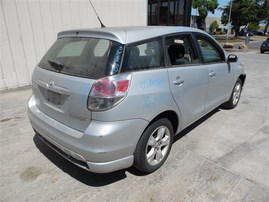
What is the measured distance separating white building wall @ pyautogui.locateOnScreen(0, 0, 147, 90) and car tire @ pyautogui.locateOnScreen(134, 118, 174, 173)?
519 cm

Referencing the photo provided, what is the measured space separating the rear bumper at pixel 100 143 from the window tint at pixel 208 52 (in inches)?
67.8

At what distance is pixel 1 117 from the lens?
4.44 m

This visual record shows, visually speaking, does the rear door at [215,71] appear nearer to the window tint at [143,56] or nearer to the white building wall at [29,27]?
the window tint at [143,56]

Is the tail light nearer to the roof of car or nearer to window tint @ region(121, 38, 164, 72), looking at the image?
window tint @ region(121, 38, 164, 72)

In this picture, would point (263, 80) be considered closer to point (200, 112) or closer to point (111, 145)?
→ point (200, 112)

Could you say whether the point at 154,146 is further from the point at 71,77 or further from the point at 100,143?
the point at 71,77

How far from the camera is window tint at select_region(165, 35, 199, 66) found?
2.81 m

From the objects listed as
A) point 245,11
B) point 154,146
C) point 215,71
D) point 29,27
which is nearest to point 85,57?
point 154,146

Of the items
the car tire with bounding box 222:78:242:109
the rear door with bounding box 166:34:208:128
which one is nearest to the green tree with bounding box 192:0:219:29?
the car tire with bounding box 222:78:242:109

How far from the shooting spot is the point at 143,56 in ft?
8.05

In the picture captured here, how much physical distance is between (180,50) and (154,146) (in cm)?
133

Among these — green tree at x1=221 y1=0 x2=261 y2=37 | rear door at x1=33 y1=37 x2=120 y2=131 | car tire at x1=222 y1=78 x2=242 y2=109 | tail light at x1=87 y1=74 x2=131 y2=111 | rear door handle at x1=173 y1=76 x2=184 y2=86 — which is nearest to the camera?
tail light at x1=87 y1=74 x2=131 y2=111

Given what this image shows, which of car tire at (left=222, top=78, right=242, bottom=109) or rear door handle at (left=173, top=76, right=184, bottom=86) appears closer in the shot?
rear door handle at (left=173, top=76, right=184, bottom=86)

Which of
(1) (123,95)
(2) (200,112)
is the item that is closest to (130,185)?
(1) (123,95)
